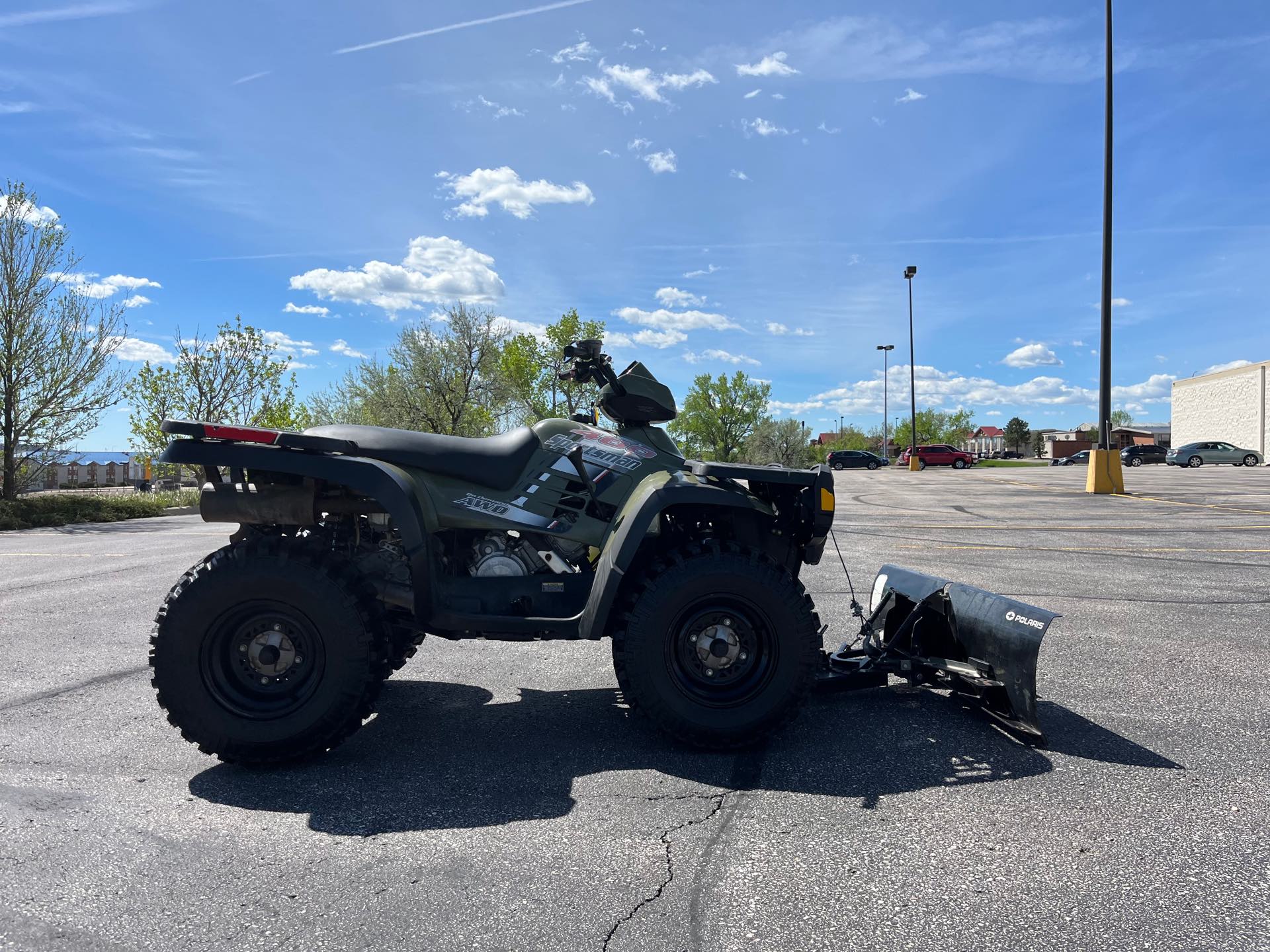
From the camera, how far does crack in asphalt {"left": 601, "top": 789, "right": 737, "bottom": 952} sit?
2.11 metres

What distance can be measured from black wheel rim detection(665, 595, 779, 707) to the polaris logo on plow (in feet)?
3.64

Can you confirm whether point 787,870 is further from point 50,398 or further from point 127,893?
point 50,398

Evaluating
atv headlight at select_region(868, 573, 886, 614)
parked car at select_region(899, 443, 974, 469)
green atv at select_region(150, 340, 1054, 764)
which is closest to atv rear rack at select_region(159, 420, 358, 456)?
green atv at select_region(150, 340, 1054, 764)

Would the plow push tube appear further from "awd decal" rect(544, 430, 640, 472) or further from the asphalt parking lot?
"awd decal" rect(544, 430, 640, 472)

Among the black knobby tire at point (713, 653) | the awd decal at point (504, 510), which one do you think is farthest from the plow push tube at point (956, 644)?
the awd decal at point (504, 510)

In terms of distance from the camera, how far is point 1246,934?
2010mm

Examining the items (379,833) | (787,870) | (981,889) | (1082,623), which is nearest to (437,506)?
(379,833)

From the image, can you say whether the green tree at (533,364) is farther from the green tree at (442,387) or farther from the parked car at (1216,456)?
the parked car at (1216,456)

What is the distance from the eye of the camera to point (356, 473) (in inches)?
129

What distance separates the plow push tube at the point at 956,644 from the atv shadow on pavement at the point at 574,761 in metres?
0.14

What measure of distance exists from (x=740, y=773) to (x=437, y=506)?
1.74m

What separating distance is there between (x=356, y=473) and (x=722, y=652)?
68.8 inches

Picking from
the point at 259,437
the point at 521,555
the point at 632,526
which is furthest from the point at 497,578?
the point at 259,437

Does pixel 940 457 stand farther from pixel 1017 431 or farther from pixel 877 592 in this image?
pixel 1017 431
